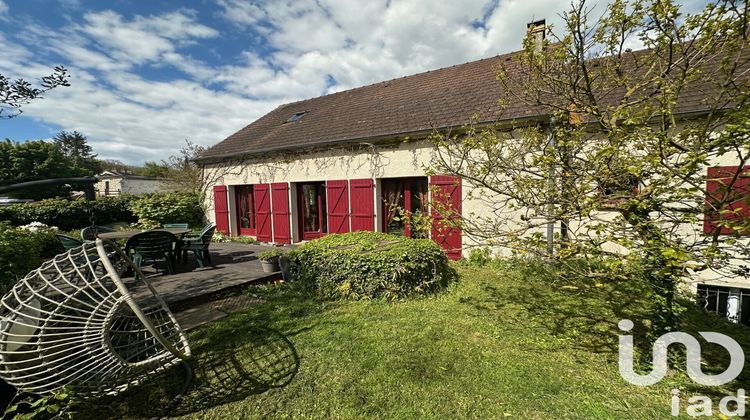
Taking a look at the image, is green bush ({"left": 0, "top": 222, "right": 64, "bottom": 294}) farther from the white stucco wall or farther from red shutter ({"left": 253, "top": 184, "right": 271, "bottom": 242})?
red shutter ({"left": 253, "top": 184, "right": 271, "bottom": 242})

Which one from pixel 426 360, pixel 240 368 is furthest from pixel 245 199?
pixel 426 360

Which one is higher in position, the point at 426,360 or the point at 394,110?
the point at 394,110

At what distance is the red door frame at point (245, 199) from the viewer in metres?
10.6

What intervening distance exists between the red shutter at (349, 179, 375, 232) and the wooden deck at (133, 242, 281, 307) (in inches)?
110

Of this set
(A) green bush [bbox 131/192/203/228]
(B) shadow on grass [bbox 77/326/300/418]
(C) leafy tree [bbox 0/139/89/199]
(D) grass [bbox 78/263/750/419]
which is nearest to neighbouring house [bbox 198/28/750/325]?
(A) green bush [bbox 131/192/203/228]

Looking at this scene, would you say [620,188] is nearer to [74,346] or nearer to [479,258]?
[479,258]

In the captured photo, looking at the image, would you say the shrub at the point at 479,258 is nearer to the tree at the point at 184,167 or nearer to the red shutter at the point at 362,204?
the red shutter at the point at 362,204

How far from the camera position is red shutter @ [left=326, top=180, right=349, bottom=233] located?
8305mm

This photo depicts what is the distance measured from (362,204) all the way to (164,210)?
323 inches

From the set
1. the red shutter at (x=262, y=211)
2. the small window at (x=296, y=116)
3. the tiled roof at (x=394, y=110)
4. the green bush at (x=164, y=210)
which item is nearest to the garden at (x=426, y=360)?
the tiled roof at (x=394, y=110)

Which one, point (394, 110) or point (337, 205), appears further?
point (394, 110)

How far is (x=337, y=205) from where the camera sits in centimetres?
847

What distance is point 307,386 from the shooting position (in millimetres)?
2648

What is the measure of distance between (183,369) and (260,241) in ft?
24.3
